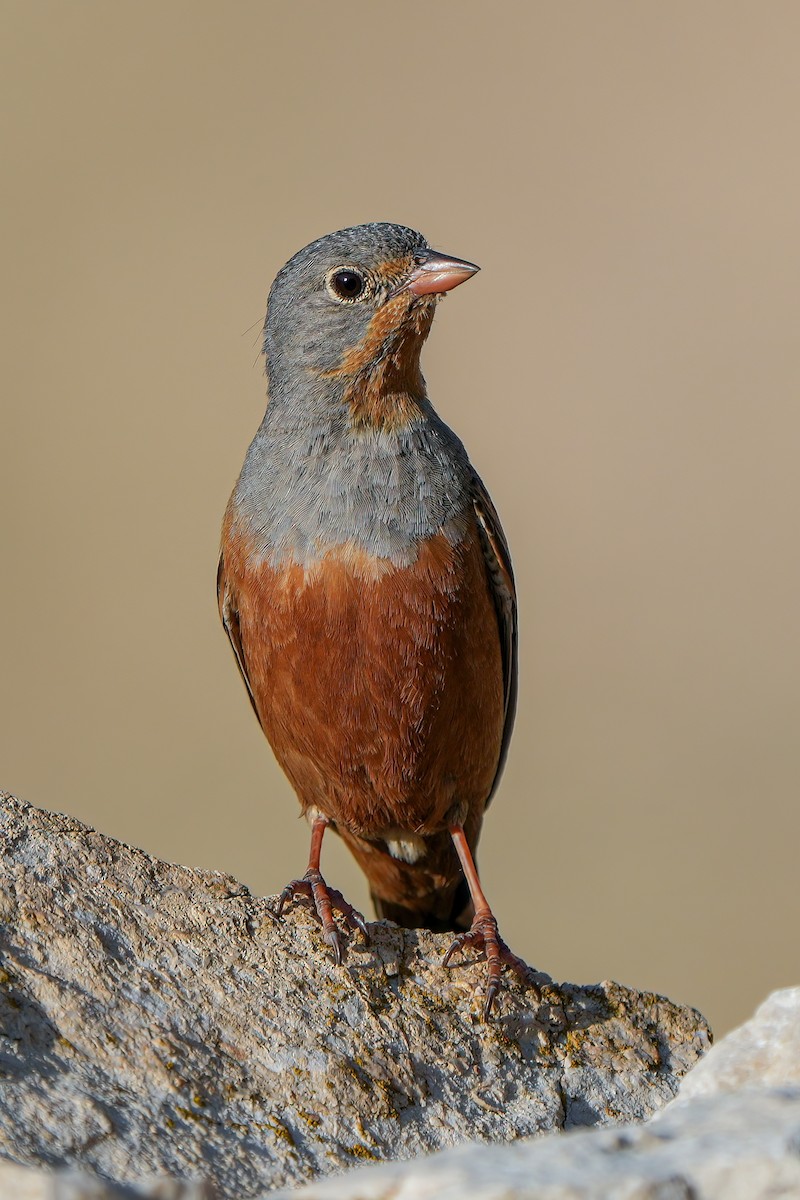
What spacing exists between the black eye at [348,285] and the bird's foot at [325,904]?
2.53 metres

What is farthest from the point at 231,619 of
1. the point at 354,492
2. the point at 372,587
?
the point at 372,587

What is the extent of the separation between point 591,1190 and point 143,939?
230 cm

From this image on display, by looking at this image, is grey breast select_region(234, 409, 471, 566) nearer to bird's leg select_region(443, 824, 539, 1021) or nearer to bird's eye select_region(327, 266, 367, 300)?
bird's eye select_region(327, 266, 367, 300)

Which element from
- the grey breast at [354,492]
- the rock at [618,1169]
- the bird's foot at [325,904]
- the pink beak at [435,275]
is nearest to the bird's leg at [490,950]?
the bird's foot at [325,904]

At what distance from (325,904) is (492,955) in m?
0.62

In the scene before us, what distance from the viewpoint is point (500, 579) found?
5.80 metres

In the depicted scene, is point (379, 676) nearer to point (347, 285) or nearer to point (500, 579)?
point (500, 579)

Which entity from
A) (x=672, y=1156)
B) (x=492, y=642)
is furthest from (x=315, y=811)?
(x=672, y=1156)

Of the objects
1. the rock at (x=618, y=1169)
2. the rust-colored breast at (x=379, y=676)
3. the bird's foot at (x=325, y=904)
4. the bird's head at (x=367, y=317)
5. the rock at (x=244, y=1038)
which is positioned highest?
the bird's head at (x=367, y=317)

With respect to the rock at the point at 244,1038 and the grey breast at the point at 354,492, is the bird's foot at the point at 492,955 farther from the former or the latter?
the grey breast at the point at 354,492

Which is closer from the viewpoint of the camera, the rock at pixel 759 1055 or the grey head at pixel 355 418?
the rock at pixel 759 1055

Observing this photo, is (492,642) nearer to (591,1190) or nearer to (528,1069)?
(528,1069)

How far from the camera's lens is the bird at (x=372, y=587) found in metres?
5.17

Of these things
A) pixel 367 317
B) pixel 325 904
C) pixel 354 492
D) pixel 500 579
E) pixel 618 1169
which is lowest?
pixel 618 1169
